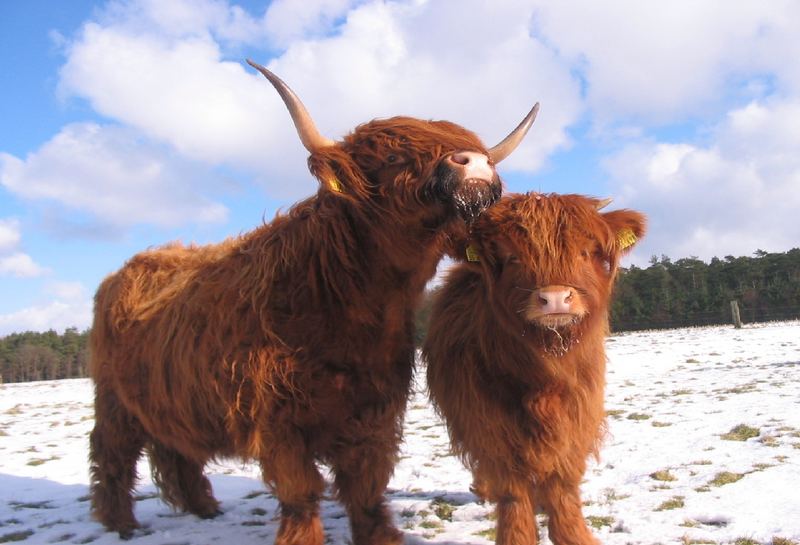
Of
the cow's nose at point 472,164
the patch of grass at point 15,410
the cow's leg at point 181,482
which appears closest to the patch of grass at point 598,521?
the cow's nose at point 472,164

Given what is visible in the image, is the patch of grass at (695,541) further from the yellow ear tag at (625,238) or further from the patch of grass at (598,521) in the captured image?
the yellow ear tag at (625,238)

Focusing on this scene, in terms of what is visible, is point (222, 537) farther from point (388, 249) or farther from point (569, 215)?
point (569, 215)

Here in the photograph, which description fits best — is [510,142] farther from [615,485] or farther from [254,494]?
[254,494]

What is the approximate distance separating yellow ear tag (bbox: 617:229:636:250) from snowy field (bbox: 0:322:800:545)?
148cm

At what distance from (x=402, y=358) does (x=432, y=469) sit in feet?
8.22

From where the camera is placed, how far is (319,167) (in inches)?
97.2

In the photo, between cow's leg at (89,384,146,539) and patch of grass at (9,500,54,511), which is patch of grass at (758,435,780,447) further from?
patch of grass at (9,500,54,511)

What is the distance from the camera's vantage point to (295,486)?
2.62 m

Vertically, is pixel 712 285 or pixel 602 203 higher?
pixel 712 285

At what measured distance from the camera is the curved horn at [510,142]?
2.99m

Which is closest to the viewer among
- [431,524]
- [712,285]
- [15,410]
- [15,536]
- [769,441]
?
[431,524]

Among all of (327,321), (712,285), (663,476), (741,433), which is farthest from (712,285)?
(327,321)

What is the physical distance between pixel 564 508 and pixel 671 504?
3.42 ft

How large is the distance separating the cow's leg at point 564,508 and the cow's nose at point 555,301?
0.92 metres
